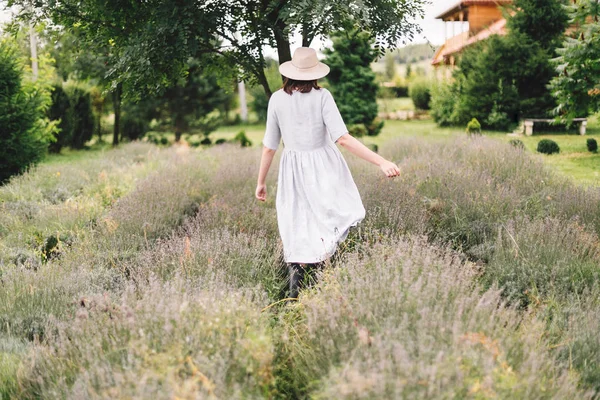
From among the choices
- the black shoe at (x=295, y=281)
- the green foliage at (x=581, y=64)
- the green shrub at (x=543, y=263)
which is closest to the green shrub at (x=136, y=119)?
the green foliage at (x=581, y=64)

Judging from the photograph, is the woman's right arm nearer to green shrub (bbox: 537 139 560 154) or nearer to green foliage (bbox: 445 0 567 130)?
green shrub (bbox: 537 139 560 154)

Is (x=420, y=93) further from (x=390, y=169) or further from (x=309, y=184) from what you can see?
(x=390, y=169)

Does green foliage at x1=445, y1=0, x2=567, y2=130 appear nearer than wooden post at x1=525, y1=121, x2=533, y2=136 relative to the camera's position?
No

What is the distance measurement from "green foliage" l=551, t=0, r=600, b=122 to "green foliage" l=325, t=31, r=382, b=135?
1177 cm

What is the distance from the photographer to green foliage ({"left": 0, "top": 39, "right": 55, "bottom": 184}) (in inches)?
415

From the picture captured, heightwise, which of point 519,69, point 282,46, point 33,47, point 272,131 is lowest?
point 272,131

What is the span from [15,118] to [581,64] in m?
10.6

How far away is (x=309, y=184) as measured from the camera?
4.11 m

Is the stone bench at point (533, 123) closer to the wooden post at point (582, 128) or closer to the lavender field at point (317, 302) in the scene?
the wooden post at point (582, 128)

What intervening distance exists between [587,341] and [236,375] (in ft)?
6.17

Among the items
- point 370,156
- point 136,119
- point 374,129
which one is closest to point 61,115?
point 136,119

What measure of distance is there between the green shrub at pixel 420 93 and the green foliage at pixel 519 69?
31.0 ft

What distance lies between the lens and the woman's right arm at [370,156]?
3697 mm

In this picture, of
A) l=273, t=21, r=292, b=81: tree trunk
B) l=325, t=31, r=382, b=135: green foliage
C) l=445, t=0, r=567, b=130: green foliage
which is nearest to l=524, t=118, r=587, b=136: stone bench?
l=445, t=0, r=567, b=130: green foliage
